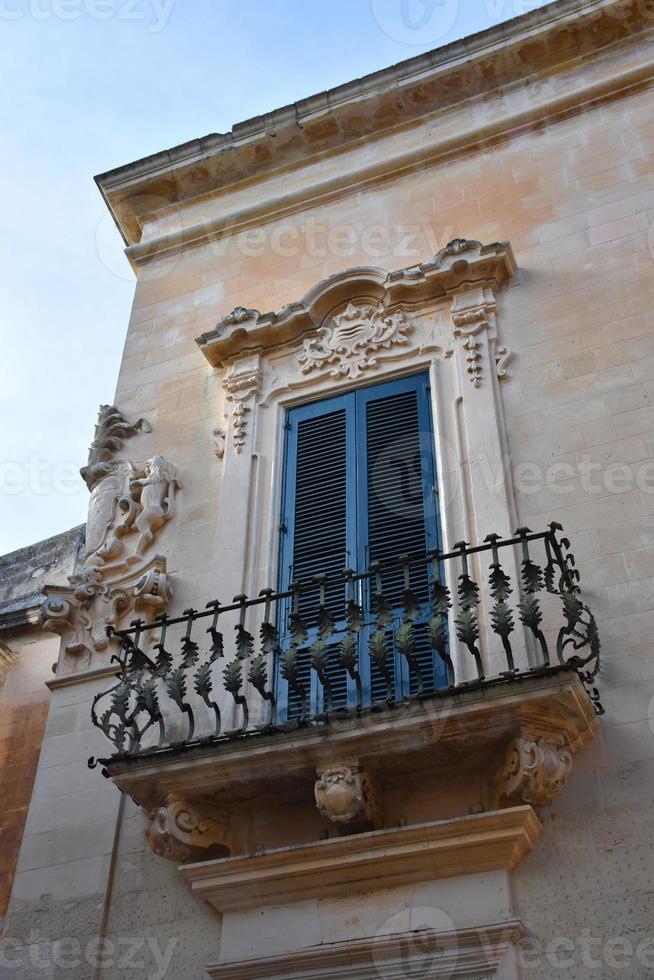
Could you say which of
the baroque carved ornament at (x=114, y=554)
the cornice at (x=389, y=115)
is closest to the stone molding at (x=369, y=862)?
the baroque carved ornament at (x=114, y=554)

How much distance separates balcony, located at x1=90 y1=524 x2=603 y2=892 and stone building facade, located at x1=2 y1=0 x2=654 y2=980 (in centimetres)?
2

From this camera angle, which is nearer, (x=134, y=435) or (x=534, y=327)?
(x=534, y=327)

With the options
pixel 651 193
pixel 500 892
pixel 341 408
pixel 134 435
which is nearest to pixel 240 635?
pixel 500 892

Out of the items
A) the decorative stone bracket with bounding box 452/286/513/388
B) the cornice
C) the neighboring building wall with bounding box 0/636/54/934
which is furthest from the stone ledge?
the cornice

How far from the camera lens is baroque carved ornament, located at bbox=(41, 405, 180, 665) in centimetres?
785

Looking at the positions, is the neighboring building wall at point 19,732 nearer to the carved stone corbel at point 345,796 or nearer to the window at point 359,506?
the window at point 359,506

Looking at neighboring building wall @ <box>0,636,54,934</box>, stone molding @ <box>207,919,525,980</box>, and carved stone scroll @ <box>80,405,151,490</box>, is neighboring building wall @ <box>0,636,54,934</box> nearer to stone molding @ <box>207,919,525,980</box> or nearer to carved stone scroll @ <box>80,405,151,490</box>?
carved stone scroll @ <box>80,405,151,490</box>

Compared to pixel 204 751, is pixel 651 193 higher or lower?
higher

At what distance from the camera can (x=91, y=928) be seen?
653 cm

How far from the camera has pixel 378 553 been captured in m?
7.44

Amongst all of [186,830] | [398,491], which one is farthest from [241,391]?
[186,830]

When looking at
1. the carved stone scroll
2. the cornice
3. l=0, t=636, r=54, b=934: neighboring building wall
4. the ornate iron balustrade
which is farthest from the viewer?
the cornice

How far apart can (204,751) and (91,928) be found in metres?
1.22

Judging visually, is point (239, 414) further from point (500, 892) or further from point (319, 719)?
point (500, 892)
